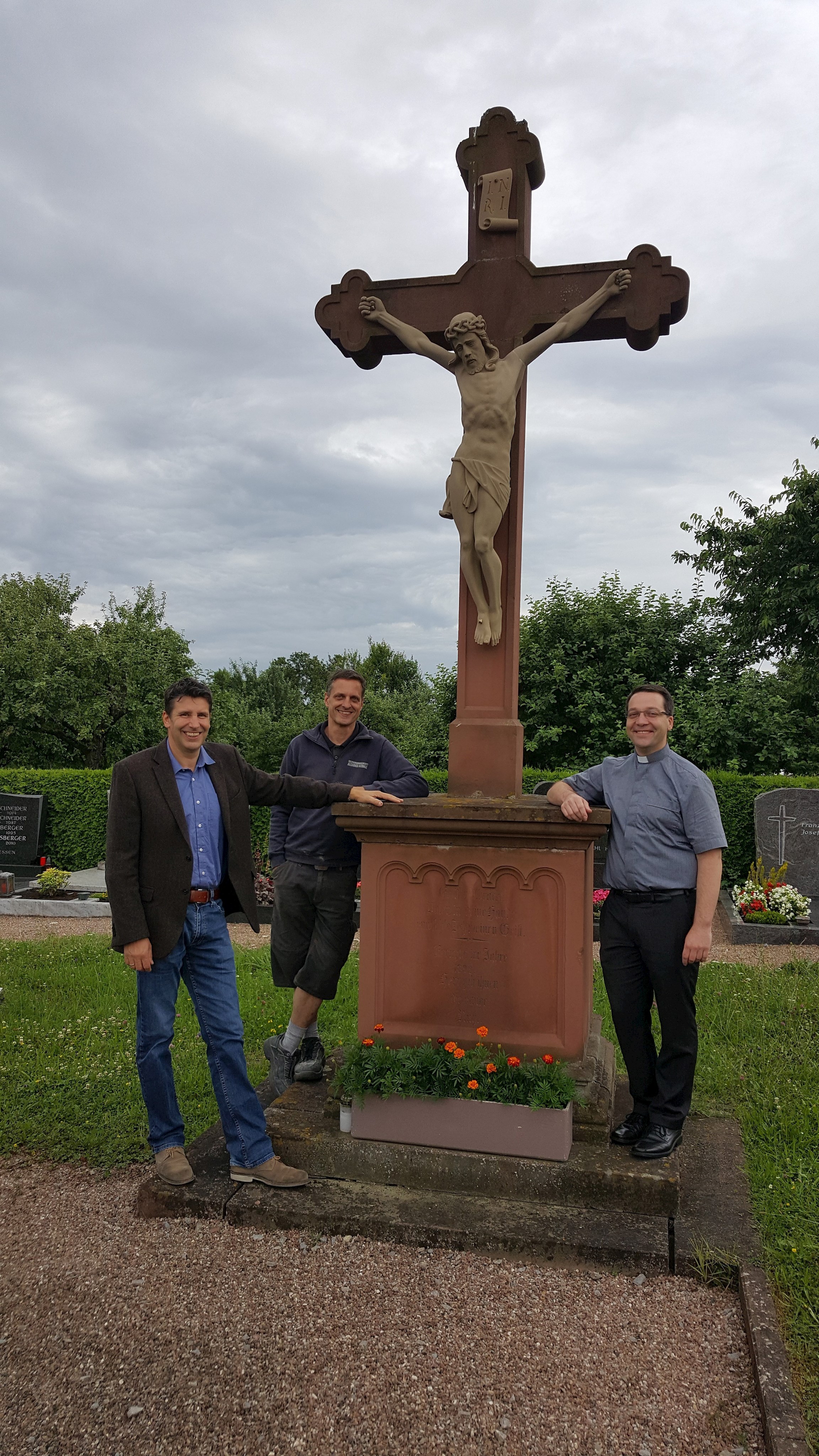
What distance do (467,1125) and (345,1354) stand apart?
883mm

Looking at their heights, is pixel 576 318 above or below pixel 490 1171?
above

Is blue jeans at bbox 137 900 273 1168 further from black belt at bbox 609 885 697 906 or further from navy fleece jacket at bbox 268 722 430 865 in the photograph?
black belt at bbox 609 885 697 906

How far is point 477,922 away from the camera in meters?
3.48

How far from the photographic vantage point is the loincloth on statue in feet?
12.1

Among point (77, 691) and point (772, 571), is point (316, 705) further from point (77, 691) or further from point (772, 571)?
point (772, 571)

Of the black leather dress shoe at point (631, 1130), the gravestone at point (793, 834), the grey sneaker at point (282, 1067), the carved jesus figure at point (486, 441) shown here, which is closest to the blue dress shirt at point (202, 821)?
the grey sneaker at point (282, 1067)

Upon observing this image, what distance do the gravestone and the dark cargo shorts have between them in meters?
8.00

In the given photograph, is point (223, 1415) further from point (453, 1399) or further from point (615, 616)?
point (615, 616)

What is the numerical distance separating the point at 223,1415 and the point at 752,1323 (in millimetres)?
1405

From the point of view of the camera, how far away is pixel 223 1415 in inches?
88.0

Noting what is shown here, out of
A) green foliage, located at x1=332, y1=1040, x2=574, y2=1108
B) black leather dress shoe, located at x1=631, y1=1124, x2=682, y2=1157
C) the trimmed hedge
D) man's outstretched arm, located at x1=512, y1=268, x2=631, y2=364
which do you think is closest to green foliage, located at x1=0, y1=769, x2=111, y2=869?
the trimmed hedge

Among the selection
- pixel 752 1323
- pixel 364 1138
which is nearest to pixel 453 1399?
pixel 752 1323

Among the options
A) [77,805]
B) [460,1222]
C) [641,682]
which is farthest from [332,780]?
[641,682]

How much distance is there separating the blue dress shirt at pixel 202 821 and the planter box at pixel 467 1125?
98 centimetres
